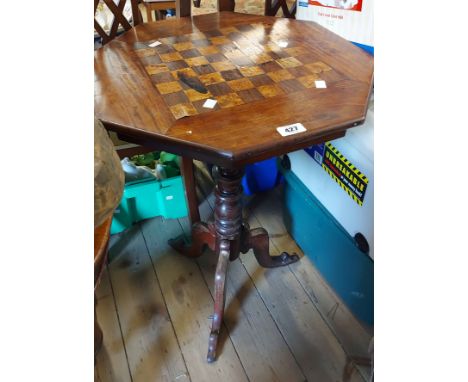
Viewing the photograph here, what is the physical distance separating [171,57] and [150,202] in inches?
29.7

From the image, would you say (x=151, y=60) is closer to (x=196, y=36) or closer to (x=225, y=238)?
(x=196, y=36)

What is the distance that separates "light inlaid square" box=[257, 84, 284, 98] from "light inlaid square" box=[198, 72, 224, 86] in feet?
0.35

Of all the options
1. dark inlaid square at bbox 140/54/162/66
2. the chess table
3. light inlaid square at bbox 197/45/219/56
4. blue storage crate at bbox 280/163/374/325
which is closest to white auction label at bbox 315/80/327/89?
the chess table

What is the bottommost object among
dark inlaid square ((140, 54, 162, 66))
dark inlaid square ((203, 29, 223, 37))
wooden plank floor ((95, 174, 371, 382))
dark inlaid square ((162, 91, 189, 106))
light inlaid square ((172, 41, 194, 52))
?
wooden plank floor ((95, 174, 371, 382))

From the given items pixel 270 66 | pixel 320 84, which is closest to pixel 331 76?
pixel 320 84

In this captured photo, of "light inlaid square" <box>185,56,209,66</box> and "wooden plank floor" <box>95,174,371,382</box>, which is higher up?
"light inlaid square" <box>185,56,209,66</box>

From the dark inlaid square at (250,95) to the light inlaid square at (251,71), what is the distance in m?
0.08

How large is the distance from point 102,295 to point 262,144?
982mm

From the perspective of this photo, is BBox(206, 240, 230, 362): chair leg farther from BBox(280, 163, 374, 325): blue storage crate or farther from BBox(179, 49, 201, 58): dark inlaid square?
BBox(179, 49, 201, 58): dark inlaid square

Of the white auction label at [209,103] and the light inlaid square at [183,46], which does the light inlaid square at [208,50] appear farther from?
the white auction label at [209,103]

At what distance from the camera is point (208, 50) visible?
1104 mm

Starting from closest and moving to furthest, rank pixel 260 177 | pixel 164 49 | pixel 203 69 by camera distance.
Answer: pixel 203 69, pixel 164 49, pixel 260 177

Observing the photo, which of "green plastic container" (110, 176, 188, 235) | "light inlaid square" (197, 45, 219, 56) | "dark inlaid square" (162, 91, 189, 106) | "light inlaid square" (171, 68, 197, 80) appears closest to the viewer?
"dark inlaid square" (162, 91, 189, 106)

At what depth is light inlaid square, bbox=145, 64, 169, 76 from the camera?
99 centimetres
